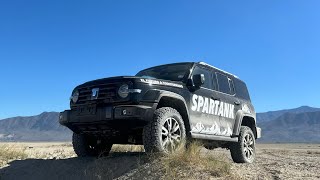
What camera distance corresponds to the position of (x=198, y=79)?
28.3ft

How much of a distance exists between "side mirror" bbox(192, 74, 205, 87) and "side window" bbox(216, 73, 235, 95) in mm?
1543

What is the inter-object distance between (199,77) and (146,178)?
2.51 meters

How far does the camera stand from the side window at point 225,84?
33.6 feet

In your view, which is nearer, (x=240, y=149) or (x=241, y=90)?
(x=240, y=149)

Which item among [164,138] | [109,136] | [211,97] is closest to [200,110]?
[211,97]

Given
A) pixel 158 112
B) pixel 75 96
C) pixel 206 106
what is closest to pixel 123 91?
pixel 158 112

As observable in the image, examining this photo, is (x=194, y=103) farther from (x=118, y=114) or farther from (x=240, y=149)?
(x=240, y=149)

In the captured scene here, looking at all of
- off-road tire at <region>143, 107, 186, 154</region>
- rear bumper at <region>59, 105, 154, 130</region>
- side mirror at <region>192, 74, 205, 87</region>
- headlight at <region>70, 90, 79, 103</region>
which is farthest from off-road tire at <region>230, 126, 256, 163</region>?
headlight at <region>70, 90, 79, 103</region>

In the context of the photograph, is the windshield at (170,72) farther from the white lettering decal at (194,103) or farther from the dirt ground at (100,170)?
the dirt ground at (100,170)

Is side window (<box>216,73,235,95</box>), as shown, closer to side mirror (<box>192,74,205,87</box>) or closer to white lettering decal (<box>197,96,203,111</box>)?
white lettering decal (<box>197,96,203,111</box>)

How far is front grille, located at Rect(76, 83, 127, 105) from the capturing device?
25.6 ft

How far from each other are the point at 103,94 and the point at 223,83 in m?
3.51

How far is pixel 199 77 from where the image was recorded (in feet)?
28.3

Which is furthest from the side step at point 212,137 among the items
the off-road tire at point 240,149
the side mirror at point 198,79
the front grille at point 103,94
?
the front grille at point 103,94
